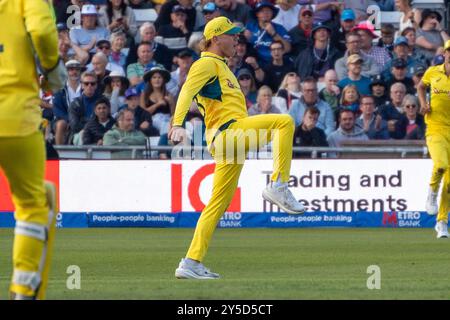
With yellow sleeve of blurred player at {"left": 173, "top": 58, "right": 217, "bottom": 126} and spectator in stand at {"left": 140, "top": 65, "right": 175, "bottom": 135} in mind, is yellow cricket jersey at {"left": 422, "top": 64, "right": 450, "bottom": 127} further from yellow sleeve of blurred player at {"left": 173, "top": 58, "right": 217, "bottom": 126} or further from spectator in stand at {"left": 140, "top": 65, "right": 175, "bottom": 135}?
yellow sleeve of blurred player at {"left": 173, "top": 58, "right": 217, "bottom": 126}

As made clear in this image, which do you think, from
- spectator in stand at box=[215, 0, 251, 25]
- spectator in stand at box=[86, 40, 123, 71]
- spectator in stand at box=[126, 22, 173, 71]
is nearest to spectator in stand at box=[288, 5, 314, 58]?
spectator in stand at box=[215, 0, 251, 25]

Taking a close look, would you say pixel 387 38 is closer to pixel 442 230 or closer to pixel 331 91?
pixel 331 91

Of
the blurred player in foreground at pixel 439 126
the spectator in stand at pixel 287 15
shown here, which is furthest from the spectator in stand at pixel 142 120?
the blurred player in foreground at pixel 439 126

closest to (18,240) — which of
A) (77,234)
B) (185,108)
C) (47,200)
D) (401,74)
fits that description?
(47,200)

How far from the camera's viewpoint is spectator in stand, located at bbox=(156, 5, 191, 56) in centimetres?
2538

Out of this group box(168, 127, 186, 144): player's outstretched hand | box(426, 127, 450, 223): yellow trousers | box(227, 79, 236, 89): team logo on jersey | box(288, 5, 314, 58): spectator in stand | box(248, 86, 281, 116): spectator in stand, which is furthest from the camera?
box(288, 5, 314, 58): spectator in stand

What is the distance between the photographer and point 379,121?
23.5 m

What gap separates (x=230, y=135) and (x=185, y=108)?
525 mm

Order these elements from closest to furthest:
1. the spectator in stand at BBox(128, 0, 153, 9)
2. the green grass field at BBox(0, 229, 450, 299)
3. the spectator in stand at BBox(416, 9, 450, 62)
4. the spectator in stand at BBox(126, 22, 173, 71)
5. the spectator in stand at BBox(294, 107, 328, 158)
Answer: the green grass field at BBox(0, 229, 450, 299)
the spectator in stand at BBox(294, 107, 328, 158)
the spectator in stand at BBox(126, 22, 173, 71)
the spectator in stand at BBox(416, 9, 450, 62)
the spectator in stand at BBox(128, 0, 153, 9)

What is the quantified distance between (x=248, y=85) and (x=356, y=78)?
215 cm

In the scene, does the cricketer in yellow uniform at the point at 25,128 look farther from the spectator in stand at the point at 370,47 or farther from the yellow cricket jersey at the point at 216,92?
the spectator in stand at the point at 370,47

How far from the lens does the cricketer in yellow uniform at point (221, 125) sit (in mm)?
11680

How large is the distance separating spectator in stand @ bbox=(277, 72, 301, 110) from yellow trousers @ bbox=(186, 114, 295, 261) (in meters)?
12.0

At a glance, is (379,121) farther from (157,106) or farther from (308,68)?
(157,106)
